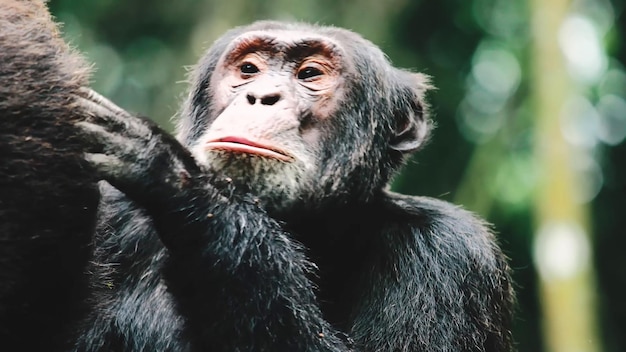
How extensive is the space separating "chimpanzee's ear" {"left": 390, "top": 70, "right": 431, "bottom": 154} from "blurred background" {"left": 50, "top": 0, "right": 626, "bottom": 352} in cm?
288

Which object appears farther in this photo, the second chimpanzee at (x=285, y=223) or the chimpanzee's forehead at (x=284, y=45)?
the chimpanzee's forehead at (x=284, y=45)

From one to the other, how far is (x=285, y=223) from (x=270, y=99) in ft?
1.93

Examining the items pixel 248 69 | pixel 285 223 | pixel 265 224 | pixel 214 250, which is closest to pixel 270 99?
pixel 248 69

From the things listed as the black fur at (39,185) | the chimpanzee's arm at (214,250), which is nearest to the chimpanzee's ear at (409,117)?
the chimpanzee's arm at (214,250)

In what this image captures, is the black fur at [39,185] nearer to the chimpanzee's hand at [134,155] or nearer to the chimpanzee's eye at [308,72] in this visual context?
the chimpanzee's hand at [134,155]

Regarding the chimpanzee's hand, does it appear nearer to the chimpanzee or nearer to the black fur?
the chimpanzee

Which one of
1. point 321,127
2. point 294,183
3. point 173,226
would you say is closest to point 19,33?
point 173,226

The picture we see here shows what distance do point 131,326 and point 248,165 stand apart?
82cm

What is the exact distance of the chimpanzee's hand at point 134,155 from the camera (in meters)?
2.79

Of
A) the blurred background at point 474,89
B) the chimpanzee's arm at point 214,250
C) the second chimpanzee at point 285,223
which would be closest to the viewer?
the chimpanzee's arm at point 214,250

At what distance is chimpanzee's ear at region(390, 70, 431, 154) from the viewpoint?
502 centimetres

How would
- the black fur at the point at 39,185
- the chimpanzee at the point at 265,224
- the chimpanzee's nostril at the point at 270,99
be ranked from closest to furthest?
the black fur at the point at 39,185 < the chimpanzee at the point at 265,224 < the chimpanzee's nostril at the point at 270,99

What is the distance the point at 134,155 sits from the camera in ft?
9.85

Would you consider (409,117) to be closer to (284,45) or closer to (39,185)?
(284,45)
